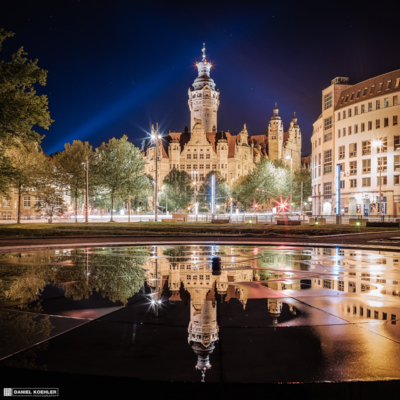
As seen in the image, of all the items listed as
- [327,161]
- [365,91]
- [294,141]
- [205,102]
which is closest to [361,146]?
[327,161]

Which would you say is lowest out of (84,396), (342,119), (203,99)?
(84,396)

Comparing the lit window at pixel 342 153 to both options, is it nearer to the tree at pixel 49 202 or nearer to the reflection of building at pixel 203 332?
the tree at pixel 49 202

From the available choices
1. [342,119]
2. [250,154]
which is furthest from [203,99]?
[342,119]

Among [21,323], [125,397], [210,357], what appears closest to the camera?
[125,397]

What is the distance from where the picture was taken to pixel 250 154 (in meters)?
146

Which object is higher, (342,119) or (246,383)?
(342,119)

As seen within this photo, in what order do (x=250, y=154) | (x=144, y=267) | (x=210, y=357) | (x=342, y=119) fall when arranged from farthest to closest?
1. (x=250, y=154)
2. (x=342, y=119)
3. (x=144, y=267)
4. (x=210, y=357)

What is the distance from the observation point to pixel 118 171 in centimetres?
5131

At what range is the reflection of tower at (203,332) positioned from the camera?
14.2 ft

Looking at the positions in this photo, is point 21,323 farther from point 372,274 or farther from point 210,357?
point 372,274

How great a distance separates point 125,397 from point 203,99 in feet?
495

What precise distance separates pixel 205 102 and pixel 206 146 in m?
23.0

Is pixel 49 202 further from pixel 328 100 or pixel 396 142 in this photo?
pixel 328 100

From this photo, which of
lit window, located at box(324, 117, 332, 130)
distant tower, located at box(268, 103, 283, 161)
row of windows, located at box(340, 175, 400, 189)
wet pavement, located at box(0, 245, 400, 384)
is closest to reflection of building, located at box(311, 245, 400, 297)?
wet pavement, located at box(0, 245, 400, 384)
